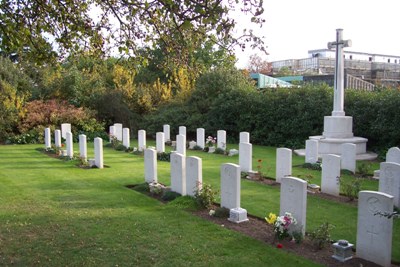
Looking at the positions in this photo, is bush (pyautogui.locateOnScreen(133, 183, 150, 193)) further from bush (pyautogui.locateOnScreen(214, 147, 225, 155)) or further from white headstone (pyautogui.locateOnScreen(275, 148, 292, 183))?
bush (pyautogui.locateOnScreen(214, 147, 225, 155))

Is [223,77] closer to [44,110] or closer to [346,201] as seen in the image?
[44,110]

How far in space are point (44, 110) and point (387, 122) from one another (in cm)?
1820

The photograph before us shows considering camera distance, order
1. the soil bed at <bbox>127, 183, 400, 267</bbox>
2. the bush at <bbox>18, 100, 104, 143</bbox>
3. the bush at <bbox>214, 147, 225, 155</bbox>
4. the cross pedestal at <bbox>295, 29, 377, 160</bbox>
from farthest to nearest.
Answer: the bush at <bbox>18, 100, 104, 143</bbox>
the bush at <bbox>214, 147, 225, 155</bbox>
the cross pedestal at <bbox>295, 29, 377, 160</bbox>
the soil bed at <bbox>127, 183, 400, 267</bbox>

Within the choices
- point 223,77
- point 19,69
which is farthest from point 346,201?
→ point 19,69

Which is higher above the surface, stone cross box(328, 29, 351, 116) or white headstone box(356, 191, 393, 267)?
stone cross box(328, 29, 351, 116)

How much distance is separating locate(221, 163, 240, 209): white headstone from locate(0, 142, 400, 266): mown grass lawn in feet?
2.04

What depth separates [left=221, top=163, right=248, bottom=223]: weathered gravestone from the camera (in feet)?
23.6

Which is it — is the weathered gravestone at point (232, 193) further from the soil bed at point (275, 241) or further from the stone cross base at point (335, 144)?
the stone cross base at point (335, 144)

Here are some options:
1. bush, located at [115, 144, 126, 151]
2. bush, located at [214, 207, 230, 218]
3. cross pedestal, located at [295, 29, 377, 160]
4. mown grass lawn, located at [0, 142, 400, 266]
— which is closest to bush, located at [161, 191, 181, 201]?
mown grass lawn, located at [0, 142, 400, 266]

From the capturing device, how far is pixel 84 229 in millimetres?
6742

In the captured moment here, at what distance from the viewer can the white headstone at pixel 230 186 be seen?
7398 mm

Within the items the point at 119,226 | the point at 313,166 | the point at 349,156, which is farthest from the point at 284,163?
the point at 119,226

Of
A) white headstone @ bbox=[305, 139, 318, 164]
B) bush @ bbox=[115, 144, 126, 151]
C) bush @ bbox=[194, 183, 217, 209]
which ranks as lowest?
bush @ bbox=[194, 183, 217, 209]

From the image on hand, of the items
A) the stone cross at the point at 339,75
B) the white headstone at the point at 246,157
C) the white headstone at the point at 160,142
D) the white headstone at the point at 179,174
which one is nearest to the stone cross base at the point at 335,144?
the stone cross at the point at 339,75
